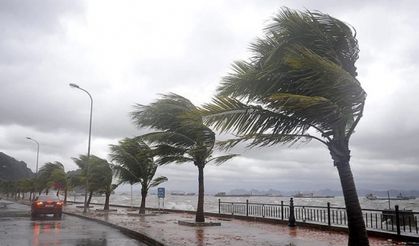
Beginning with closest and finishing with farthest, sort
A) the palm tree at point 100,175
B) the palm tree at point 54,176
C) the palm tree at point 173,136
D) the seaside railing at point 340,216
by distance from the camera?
the seaside railing at point 340,216, the palm tree at point 173,136, the palm tree at point 100,175, the palm tree at point 54,176

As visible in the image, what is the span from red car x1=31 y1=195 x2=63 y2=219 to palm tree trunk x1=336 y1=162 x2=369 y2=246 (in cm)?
2408

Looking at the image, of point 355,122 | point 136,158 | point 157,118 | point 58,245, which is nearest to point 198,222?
point 157,118

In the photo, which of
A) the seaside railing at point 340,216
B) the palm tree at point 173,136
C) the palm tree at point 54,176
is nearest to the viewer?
the seaside railing at point 340,216

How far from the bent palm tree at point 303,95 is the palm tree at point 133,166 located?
19594 mm

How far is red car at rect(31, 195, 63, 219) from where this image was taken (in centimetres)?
2845

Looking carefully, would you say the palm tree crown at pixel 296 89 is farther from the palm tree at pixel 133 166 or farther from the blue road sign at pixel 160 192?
the blue road sign at pixel 160 192

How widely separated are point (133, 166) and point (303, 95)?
71.7 feet

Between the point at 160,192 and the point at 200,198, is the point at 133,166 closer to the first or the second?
the point at 160,192

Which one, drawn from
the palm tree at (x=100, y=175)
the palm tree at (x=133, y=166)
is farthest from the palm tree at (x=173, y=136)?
the palm tree at (x=100, y=175)

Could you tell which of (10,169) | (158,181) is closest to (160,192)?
(158,181)

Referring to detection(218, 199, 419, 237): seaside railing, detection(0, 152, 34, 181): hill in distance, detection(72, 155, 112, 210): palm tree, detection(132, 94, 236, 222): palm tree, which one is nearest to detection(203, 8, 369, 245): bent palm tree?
detection(218, 199, 419, 237): seaside railing

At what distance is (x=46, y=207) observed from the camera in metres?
28.7

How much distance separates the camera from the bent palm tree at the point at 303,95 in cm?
891

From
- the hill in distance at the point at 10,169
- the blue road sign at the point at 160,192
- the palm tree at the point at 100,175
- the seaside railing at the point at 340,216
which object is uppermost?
the hill in distance at the point at 10,169
